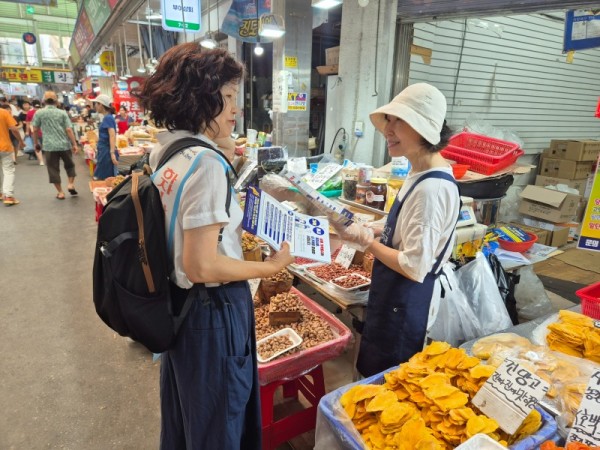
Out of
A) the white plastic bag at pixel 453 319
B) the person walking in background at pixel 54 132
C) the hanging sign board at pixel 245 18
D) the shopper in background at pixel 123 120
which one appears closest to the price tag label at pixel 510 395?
the white plastic bag at pixel 453 319

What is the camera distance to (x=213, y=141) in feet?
4.39

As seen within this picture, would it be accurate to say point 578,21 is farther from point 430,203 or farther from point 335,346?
point 335,346

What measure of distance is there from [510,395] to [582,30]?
121 inches

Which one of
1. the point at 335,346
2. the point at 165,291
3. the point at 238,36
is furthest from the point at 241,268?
the point at 238,36

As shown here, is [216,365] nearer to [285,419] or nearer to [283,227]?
[283,227]

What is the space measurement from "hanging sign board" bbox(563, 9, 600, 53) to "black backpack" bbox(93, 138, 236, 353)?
316 cm

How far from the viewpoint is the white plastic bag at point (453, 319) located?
2439 millimetres

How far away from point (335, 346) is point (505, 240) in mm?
2471

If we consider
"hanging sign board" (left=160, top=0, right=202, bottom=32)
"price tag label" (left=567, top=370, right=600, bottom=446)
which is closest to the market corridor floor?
"price tag label" (left=567, top=370, right=600, bottom=446)

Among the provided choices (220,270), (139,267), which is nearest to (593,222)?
(220,270)

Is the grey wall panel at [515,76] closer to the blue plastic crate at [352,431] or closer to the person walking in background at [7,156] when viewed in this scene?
the blue plastic crate at [352,431]

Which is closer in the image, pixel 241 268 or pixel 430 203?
pixel 241 268

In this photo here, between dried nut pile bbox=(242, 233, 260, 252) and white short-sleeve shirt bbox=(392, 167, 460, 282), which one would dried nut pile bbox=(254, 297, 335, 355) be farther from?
white short-sleeve shirt bbox=(392, 167, 460, 282)

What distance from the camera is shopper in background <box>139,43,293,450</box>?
3.83ft
